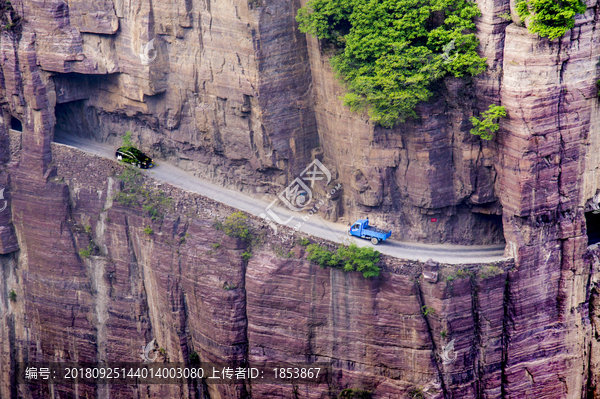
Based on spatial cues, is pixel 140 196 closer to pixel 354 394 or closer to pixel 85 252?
pixel 85 252

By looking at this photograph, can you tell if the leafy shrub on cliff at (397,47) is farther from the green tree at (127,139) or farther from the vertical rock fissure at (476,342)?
the green tree at (127,139)

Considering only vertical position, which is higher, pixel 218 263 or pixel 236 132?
pixel 236 132

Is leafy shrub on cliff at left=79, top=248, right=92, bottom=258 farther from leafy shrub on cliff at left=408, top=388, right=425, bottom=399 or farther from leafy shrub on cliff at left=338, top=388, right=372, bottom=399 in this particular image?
leafy shrub on cliff at left=408, top=388, right=425, bottom=399

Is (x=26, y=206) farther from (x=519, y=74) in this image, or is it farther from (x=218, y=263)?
(x=519, y=74)

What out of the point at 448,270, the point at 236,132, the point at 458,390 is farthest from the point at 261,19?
the point at 458,390

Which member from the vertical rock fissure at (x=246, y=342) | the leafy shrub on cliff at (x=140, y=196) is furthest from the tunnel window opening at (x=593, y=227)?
the leafy shrub on cliff at (x=140, y=196)

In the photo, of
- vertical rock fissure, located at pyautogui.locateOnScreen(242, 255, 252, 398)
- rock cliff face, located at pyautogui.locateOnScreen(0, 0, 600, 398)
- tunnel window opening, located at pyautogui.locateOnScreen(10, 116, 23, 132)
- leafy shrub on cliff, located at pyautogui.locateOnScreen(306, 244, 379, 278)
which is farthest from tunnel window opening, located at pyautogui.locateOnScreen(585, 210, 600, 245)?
tunnel window opening, located at pyautogui.locateOnScreen(10, 116, 23, 132)
